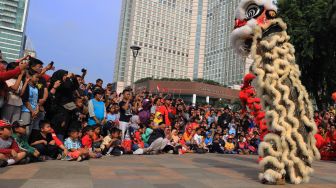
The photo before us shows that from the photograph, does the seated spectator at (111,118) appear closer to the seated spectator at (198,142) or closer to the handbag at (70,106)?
the handbag at (70,106)

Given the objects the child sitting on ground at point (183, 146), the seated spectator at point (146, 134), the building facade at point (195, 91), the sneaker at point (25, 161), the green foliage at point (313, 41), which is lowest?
the sneaker at point (25, 161)

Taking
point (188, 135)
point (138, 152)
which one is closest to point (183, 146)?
point (188, 135)

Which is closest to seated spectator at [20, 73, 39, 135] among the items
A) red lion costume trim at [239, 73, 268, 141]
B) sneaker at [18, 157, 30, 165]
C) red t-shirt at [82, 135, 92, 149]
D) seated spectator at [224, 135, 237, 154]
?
sneaker at [18, 157, 30, 165]

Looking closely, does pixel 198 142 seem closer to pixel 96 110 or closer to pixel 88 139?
pixel 96 110

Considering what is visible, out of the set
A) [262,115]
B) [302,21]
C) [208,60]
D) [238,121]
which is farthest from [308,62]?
[208,60]

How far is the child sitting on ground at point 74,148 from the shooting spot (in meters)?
7.42

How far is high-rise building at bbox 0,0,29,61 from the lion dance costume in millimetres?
129278

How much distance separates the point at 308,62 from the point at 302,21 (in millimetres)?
2582

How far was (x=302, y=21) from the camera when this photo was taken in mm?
21938

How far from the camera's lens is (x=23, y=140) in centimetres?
664

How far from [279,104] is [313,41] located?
56.3ft

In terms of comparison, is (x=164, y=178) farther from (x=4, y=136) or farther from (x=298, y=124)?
(x=4, y=136)

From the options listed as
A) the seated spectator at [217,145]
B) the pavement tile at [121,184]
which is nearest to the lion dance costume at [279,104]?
the pavement tile at [121,184]

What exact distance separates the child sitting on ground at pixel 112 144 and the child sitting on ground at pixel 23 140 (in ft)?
7.70
